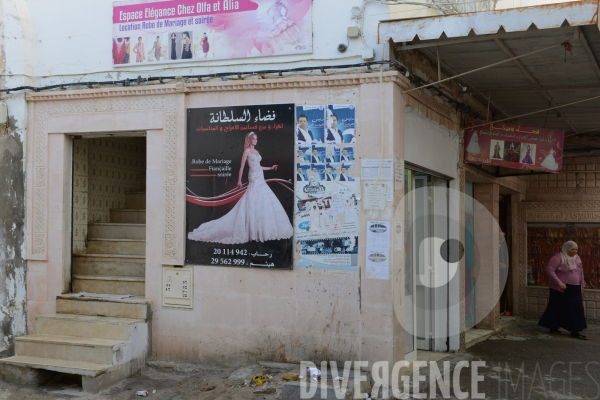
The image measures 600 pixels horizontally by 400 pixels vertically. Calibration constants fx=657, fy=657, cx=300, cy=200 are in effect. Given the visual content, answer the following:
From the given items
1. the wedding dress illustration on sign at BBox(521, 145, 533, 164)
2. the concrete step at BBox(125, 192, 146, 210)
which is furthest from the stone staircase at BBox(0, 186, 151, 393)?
the wedding dress illustration on sign at BBox(521, 145, 533, 164)

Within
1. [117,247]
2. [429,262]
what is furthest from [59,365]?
[429,262]

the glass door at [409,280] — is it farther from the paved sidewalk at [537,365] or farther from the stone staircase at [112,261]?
the stone staircase at [112,261]

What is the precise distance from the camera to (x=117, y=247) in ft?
28.3

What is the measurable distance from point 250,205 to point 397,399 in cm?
250

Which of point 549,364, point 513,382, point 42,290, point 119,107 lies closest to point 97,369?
point 42,290

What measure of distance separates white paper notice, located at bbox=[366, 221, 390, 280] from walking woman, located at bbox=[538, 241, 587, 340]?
533cm

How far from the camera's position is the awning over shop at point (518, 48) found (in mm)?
5977

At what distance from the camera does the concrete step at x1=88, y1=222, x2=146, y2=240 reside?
885 cm

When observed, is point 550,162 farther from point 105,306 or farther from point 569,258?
point 105,306

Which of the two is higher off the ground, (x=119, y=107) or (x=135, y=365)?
(x=119, y=107)

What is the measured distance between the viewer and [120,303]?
7.49 m

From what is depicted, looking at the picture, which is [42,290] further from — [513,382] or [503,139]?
[503,139]

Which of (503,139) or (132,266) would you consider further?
(503,139)

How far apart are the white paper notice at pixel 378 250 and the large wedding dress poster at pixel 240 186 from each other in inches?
33.5
